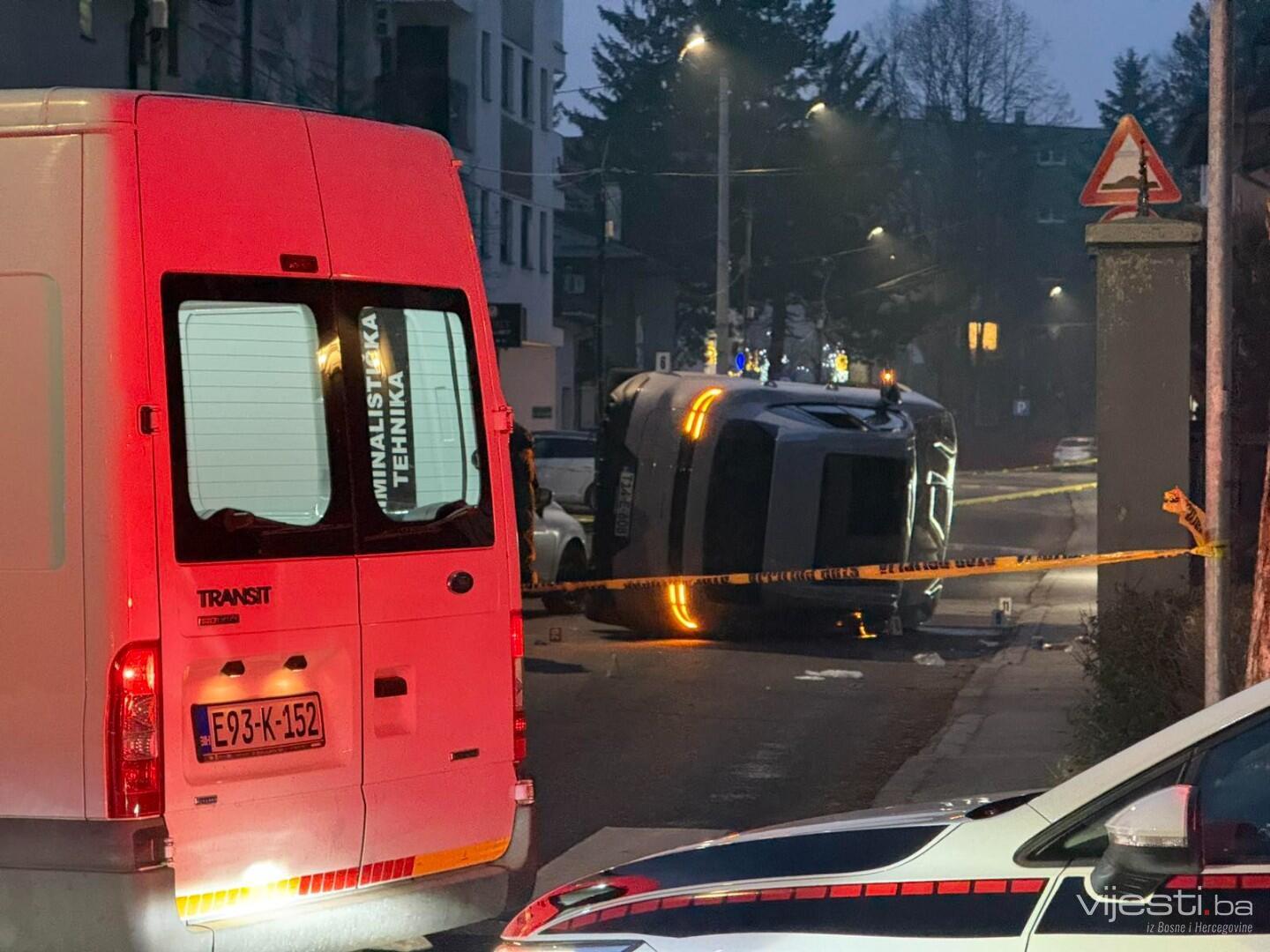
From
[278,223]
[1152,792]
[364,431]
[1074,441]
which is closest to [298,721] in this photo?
[364,431]

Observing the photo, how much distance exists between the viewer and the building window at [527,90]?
152 feet

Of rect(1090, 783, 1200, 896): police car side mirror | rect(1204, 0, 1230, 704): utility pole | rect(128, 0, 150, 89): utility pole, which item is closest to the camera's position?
rect(1090, 783, 1200, 896): police car side mirror

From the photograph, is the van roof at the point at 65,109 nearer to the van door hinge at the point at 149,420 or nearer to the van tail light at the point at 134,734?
the van door hinge at the point at 149,420

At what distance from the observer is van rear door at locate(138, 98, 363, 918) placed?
5.44m

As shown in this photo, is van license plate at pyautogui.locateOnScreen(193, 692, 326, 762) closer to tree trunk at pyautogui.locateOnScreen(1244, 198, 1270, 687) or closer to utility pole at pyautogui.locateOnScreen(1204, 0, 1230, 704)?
utility pole at pyautogui.locateOnScreen(1204, 0, 1230, 704)

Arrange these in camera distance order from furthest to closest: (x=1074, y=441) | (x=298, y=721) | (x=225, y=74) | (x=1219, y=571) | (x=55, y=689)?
(x=1074, y=441) < (x=225, y=74) < (x=1219, y=571) < (x=298, y=721) < (x=55, y=689)

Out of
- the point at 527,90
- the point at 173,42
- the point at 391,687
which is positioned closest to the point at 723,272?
the point at 527,90

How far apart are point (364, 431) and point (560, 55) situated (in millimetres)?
45672

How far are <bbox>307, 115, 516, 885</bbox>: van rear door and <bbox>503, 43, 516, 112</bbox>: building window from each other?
39172 mm

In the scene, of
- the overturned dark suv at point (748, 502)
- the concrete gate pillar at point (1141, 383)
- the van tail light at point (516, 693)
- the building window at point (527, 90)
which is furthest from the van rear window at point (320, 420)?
the building window at point (527, 90)

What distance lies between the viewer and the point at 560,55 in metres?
50.3

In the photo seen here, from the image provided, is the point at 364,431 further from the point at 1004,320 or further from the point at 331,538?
the point at 1004,320

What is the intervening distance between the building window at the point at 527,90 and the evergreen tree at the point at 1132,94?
2251 inches

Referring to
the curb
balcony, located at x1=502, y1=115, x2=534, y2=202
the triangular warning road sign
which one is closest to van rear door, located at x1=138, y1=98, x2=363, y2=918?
the curb
